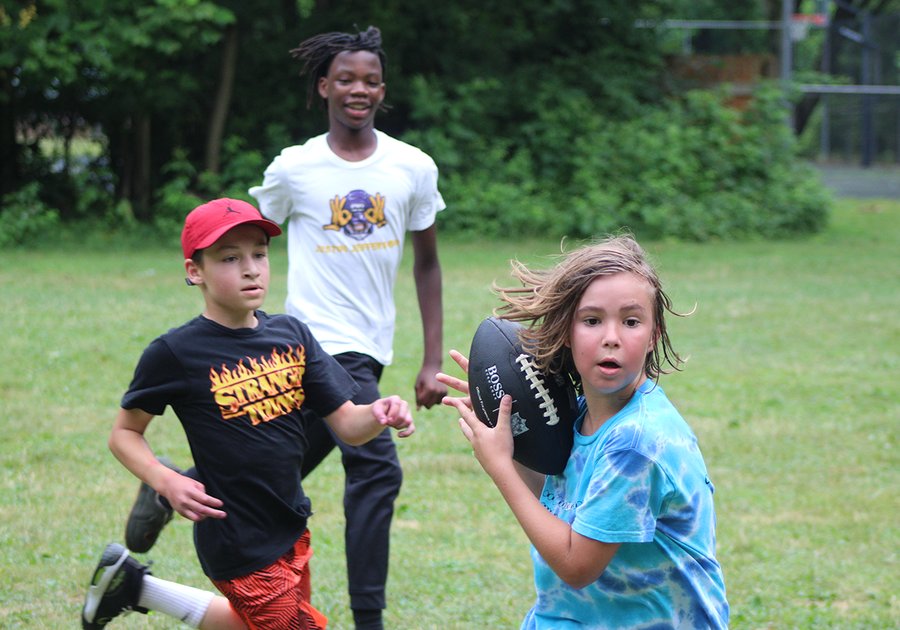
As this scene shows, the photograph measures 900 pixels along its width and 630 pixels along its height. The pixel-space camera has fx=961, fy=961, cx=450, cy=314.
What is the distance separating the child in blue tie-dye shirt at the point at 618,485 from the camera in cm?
204

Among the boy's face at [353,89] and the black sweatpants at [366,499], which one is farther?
the boy's face at [353,89]

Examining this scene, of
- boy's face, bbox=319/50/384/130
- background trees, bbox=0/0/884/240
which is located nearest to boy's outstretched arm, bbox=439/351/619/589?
boy's face, bbox=319/50/384/130

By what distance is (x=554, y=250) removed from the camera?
50.2 ft

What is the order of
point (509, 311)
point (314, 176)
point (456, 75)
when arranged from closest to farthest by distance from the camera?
point (509, 311) < point (314, 176) < point (456, 75)

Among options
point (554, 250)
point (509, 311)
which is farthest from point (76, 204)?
point (509, 311)

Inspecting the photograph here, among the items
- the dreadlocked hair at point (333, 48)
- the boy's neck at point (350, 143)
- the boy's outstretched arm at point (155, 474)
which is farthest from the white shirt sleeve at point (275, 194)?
the boy's outstretched arm at point (155, 474)

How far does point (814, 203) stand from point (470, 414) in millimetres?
17035

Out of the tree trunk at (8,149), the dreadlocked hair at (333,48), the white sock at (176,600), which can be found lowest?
the tree trunk at (8,149)

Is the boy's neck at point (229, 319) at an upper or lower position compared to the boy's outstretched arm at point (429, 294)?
upper

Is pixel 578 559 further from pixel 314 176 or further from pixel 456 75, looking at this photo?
pixel 456 75

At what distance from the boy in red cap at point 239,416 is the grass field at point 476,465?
3.66 ft

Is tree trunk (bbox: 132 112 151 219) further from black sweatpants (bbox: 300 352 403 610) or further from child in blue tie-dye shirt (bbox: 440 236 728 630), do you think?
child in blue tie-dye shirt (bbox: 440 236 728 630)

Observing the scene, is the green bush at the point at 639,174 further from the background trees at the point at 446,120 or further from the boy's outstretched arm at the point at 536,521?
the boy's outstretched arm at the point at 536,521

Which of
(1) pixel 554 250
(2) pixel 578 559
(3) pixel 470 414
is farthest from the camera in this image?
(1) pixel 554 250
